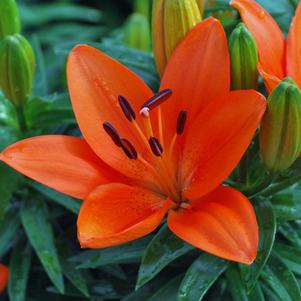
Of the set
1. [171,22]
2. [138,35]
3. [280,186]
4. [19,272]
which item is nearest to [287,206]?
[280,186]

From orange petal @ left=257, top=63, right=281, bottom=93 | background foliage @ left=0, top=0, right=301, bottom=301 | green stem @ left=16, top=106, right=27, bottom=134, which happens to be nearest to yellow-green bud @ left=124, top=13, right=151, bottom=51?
background foliage @ left=0, top=0, right=301, bottom=301

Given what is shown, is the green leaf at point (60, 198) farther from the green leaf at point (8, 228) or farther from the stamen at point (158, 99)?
the stamen at point (158, 99)

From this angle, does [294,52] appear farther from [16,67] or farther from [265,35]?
[16,67]

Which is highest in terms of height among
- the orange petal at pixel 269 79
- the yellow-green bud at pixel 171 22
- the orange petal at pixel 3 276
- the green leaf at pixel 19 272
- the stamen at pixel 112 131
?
the yellow-green bud at pixel 171 22

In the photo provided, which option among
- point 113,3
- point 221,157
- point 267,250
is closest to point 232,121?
point 221,157

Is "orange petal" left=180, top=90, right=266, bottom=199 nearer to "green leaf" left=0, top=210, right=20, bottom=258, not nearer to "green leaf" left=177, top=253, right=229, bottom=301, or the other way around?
"green leaf" left=177, top=253, right=229, bottom=301

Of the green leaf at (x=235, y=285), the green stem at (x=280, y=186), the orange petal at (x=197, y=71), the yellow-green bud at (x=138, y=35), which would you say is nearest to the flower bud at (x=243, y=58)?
the orange petal at (x=197, y=71)

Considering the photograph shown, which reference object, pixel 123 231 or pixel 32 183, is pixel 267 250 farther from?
pixel 32 183
